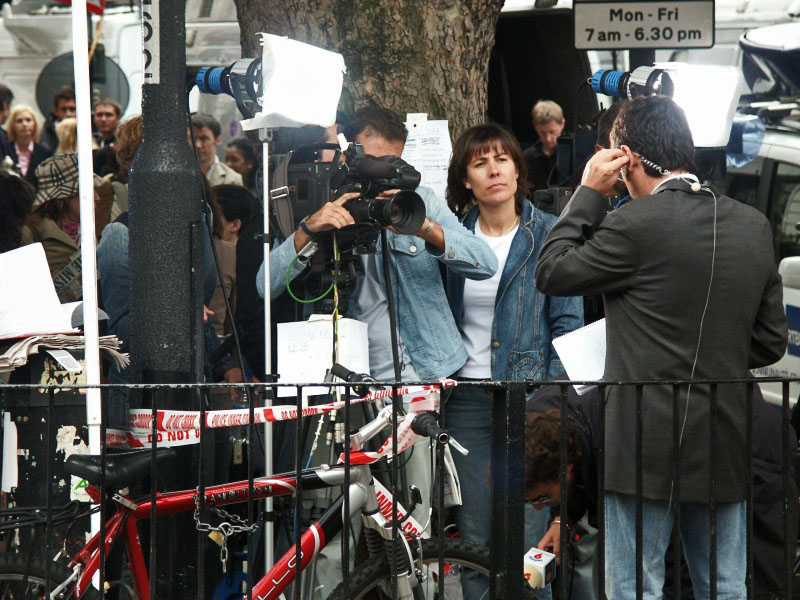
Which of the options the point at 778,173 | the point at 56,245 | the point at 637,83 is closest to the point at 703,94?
the point at 637,83

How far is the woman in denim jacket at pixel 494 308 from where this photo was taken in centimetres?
470

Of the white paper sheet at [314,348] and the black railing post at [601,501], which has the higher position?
the white paper sheet at [314,348]

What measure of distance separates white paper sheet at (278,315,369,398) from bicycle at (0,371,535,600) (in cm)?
43

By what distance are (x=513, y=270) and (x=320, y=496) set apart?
1153 millimetres

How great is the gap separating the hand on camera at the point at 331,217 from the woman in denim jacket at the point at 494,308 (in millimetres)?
637

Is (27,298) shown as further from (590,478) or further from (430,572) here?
(590,478)

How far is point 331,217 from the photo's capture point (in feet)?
14.6

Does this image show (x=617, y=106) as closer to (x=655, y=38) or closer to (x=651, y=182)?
(x=651, y=182)

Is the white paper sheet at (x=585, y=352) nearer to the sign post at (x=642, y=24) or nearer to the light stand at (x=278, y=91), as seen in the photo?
the light stand at (x=278, y=91)

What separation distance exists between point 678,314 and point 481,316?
1315 mm

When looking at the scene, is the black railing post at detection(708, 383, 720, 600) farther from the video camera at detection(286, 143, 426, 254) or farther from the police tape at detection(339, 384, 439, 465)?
the video camera at detection(286, 143, 426, 254)

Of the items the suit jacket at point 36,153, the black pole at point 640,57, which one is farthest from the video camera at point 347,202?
the suit jacket at point 36,153

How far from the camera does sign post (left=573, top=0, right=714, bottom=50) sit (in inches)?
249

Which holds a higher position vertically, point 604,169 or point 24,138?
point 24,138
